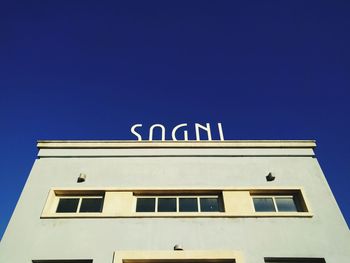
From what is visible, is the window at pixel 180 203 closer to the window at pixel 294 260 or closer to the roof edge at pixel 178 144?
the window at pixel 294 260

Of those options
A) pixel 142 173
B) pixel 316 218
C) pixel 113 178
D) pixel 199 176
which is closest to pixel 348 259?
pixel 316 218

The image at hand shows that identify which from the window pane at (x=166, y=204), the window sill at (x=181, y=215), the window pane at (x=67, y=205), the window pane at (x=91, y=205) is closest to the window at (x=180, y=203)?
the window pane at (x=166, y=204)

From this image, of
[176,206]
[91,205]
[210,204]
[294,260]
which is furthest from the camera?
[91,205]

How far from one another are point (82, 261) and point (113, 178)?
15.5 feet

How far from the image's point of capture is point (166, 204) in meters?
16.4

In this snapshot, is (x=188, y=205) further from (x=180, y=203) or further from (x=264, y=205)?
(x=264, y=205)

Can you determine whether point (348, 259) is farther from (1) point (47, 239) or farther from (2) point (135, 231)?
(1) point (47, 239)

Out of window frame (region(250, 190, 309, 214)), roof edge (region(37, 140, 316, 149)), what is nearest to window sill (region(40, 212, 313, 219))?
window frame (region(250, 190, 309, 214))

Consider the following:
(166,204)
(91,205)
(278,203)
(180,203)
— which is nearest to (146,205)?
(166,204)

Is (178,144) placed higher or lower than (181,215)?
higher

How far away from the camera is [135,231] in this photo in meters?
14.8

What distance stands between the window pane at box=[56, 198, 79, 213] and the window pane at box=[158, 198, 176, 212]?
172 inches

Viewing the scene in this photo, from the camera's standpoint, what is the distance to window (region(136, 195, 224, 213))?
16.0 m

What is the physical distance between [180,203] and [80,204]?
5.24m
